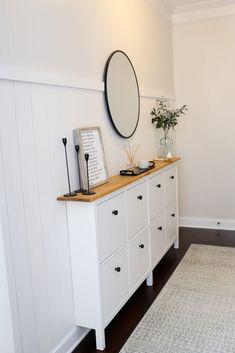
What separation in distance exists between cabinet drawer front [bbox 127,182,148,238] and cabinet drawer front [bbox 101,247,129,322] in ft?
0.66

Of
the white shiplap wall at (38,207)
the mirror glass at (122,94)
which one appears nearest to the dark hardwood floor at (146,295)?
the white shiplap wall at (38,207)

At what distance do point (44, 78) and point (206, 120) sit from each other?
2.75 meters

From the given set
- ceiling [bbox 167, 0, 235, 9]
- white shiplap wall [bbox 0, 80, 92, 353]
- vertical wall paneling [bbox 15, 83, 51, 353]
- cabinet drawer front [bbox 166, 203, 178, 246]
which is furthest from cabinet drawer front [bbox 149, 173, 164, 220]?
ceiling [bbox 167, 0, 235, 9]

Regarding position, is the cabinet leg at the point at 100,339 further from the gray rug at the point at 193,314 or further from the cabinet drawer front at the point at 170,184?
the cabinet drawer front at the point at 170,184

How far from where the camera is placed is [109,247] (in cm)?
205

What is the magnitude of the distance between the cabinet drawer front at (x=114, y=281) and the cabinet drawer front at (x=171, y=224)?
3.23 feet

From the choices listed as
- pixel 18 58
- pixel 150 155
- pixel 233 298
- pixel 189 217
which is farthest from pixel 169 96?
pixel 18 58

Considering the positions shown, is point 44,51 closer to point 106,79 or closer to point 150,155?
point 106,79

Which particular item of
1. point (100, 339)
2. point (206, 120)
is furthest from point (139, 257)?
point (206, 120)

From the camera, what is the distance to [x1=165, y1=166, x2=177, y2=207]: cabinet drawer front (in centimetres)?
315

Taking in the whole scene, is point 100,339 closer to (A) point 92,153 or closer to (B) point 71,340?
(B) point 71,340

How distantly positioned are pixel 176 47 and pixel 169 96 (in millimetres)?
641

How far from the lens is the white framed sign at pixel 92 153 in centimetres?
205

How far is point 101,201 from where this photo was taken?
1.95 meters
